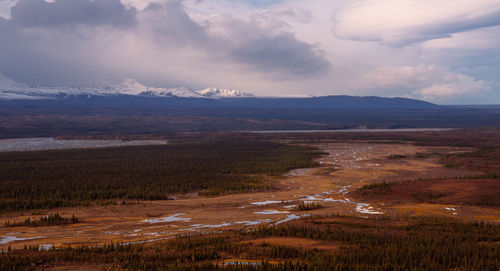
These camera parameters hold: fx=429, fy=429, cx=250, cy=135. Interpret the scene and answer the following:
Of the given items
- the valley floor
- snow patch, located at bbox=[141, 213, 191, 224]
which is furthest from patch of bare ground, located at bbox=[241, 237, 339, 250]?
snow patch, located at bbox=[141, 213, 191, 224]

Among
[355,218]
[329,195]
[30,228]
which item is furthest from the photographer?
[329,195]

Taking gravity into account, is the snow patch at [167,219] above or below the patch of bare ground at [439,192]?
below

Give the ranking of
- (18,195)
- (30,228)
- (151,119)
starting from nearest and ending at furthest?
(30,228) < (18,195) < (151,119)

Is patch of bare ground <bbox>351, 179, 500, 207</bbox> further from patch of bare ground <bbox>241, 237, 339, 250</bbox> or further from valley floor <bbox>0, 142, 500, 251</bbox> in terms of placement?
patch of bare ground <bbox>241, 237, 339, 250</bbox>

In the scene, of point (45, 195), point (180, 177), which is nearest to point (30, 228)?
point (45, 195)

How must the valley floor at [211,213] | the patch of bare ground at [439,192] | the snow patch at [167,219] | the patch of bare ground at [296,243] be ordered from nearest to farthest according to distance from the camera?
the patch of bare ground at [296,243], the valley floor at [211,213], the snow patch at [167,219], the patch of bare ground at [439,192]

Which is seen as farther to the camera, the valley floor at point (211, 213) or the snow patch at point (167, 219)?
the snow patch at point (167, 219)

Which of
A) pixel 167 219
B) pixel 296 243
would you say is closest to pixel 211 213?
pixel 167 219

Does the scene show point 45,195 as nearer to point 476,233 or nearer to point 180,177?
point 180,177

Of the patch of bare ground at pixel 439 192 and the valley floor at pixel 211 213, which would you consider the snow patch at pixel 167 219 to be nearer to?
the valley floor at pixel 211 213

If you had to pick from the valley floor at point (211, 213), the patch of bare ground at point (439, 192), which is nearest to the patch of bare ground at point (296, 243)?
the valley floor at point (211, 213)

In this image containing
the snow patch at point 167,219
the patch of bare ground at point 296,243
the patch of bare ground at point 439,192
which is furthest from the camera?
the patch of bare ground at point 439,192
